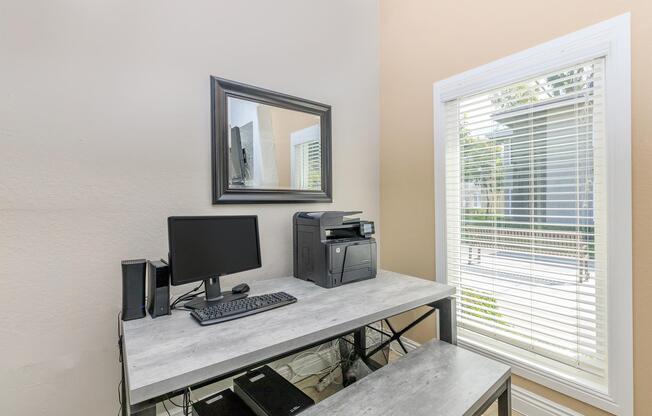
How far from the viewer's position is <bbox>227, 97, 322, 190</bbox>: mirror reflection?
1.88 meters

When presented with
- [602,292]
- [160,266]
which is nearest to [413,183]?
[602,292]

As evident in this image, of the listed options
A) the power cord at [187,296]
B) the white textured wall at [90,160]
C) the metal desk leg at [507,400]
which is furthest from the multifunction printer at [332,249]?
the metal desk leg at [507,400]

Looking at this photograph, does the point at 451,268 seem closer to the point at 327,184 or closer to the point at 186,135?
the point at 327,184

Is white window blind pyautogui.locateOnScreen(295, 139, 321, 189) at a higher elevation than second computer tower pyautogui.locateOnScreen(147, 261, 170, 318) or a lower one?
higher

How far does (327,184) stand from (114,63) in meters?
1.47

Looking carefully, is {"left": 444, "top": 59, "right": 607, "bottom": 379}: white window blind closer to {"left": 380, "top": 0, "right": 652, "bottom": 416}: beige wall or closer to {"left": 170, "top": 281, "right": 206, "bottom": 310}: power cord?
{"left": 380, "top": 0, "right": 652, "bottom": 416}: beige wall

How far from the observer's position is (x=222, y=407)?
1273mm

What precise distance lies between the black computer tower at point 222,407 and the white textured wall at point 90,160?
1.97ft

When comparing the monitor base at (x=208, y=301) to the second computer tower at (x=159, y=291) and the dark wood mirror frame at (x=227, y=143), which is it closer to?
the second computer tower at (x=159, y=291)

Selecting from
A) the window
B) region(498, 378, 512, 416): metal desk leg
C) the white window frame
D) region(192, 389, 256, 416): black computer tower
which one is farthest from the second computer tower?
the white window frame

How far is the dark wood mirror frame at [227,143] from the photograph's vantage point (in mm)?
1784

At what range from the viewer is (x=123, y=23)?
1.52m

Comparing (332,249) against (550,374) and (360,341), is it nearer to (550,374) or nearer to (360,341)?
(360,341)

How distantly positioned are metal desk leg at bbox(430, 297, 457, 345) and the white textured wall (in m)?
1.19
